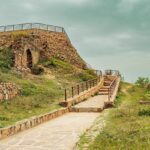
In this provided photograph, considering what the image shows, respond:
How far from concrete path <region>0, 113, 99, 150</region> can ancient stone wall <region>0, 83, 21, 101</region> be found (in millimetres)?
7632

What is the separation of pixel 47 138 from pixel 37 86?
15.6 metres

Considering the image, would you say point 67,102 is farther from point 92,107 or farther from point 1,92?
point 1,92

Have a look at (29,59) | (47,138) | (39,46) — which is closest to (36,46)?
(39,46)

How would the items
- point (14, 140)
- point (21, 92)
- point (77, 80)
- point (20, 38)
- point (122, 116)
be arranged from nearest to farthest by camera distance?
point (14, 140) < point (122, 116) < point (21, 92) < point (77, 80) < point (20, 38)

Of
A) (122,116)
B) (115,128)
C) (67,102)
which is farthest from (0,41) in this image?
(115,128)

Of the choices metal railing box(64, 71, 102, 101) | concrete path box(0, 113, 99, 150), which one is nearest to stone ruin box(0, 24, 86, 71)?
metal railing box(64, 71, 102, 101)

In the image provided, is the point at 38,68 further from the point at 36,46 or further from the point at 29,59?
the point at 36,46

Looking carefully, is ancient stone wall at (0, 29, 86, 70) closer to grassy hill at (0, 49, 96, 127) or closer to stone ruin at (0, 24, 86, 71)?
stone ruin at (0, 24, 86, 71)

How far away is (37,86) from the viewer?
90.6 feet

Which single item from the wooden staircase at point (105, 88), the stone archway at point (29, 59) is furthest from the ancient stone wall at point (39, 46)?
the wooden staircase at point (105, 88)

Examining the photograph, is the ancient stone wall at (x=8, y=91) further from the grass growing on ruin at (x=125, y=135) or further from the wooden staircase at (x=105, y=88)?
the wooden staircase at (x=105, y=88)

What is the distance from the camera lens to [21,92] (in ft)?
80.9

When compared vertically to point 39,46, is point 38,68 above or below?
below

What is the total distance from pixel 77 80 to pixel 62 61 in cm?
766
